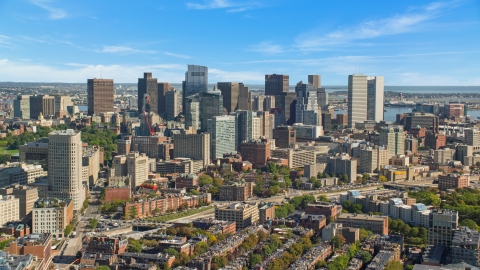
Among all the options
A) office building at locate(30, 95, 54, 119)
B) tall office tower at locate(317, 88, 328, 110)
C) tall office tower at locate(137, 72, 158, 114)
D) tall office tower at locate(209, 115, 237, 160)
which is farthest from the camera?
tall office tower at locate(317, 88, 328, 110)

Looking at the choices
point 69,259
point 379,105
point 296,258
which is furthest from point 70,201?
point 379,105

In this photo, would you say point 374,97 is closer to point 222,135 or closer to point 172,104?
point 172,104

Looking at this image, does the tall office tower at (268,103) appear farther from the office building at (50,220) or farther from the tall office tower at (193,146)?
the office building at (50,220)

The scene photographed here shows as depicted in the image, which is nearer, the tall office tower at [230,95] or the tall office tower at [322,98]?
the tall office tower at [230,95]

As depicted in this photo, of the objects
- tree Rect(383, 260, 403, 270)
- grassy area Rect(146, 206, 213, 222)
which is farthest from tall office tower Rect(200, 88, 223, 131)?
tree Rect(383, 260, 403, 270)

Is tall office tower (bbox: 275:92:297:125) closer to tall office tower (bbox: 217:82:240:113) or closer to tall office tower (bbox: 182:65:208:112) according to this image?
tall office tower (bbox: 217:82:240:113)

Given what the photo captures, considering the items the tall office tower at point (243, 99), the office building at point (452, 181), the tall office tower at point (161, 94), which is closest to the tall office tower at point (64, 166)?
the office building at point (452, 181)
